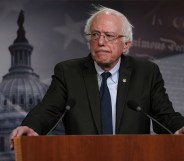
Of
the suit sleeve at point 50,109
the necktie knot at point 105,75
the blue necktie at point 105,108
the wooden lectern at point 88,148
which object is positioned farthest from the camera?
the necktie knot at point 105,75

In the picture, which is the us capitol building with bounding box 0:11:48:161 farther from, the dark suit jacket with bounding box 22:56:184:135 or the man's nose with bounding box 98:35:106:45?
the man's nose with bounding box 98:35:106:45

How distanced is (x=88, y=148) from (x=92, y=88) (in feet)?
2.84

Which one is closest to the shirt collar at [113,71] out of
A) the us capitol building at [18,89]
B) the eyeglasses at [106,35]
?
the eyeglasses at [106,35]

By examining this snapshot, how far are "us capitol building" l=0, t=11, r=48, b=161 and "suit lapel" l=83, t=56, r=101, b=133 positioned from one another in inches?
71.6

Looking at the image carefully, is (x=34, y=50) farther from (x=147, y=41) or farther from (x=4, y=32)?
(x=147, y=41)

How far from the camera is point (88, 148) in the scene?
2.07 m

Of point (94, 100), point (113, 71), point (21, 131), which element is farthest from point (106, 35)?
point (21, 131)

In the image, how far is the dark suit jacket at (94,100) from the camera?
9.25 feet

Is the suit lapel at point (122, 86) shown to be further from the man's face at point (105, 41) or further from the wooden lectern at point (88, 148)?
the wooden lectern at point (88, 148)

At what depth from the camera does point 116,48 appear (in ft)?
9.55

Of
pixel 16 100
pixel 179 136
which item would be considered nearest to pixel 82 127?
pixel 179 136

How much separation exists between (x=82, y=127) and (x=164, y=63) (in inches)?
88.8

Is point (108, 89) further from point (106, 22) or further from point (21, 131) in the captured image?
point (21, 131)

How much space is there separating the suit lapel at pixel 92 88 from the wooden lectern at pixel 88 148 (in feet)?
2.36
